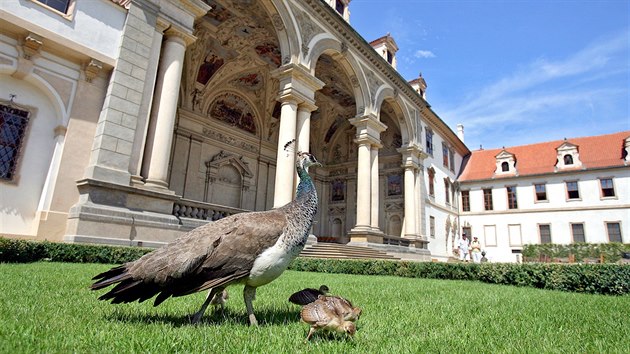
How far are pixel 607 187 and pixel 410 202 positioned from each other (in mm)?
18205

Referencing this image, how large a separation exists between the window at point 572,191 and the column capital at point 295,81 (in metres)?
26.9

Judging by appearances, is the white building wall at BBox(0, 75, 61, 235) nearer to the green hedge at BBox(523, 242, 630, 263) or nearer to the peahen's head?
the peahen's head

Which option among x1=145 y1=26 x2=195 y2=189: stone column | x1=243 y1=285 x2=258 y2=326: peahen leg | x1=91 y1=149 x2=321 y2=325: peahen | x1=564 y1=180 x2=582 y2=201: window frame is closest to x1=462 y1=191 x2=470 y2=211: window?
x1=564 y1=180 x2=582 y2=201: window frame

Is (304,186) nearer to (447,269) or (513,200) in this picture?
(447,269)

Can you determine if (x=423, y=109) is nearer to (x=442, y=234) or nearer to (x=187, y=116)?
(x=442, y=234)

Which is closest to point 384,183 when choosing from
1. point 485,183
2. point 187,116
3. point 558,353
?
point 485,183

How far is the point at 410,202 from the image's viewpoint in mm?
23812

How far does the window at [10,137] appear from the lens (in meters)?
8.45

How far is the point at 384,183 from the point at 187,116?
619 inches

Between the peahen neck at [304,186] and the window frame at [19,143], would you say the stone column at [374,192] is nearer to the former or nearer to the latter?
A: the window frame at [19,143]

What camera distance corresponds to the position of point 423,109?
2666 cm

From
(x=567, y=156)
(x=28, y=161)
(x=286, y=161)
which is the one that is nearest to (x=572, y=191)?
(x=567, y=156)

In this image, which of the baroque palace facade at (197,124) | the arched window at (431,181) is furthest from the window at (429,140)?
the arched window at (431,181)

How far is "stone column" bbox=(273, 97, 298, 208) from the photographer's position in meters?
13.7
